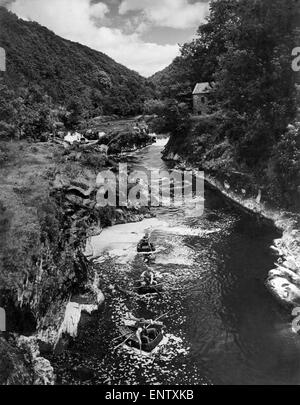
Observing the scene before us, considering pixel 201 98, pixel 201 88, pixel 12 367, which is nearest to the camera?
pixel 12 367

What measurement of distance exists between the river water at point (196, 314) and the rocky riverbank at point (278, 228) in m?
1.06

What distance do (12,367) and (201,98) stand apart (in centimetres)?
7884

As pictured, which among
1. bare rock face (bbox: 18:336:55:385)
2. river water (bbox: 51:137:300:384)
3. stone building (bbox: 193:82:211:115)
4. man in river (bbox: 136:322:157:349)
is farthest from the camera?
stone building (bbox: 193:82:211:115)

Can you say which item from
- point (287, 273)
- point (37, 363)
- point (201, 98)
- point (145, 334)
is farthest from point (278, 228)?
point (201, 98)

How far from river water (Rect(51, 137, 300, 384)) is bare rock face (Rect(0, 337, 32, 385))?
2.99m

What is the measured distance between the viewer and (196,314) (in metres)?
→ 32.2

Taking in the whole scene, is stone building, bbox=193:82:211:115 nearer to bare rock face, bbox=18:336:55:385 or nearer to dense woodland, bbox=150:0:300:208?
dense woodland, bbox=150:0:300:208

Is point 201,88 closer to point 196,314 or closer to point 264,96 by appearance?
point 264,96

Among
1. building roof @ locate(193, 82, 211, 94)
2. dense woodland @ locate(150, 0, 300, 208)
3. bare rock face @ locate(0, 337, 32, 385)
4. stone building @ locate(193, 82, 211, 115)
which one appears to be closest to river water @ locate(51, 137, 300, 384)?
bare rock face @ locate(0, 337, 32, 385)

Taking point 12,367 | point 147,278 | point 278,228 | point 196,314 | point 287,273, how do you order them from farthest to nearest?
1. point 278,228
2. point 147,278
3. point 287,273
4. point 196,314
5. point 12,367

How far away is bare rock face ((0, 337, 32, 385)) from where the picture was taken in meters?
21.2

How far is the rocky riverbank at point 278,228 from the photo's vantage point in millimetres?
33812
